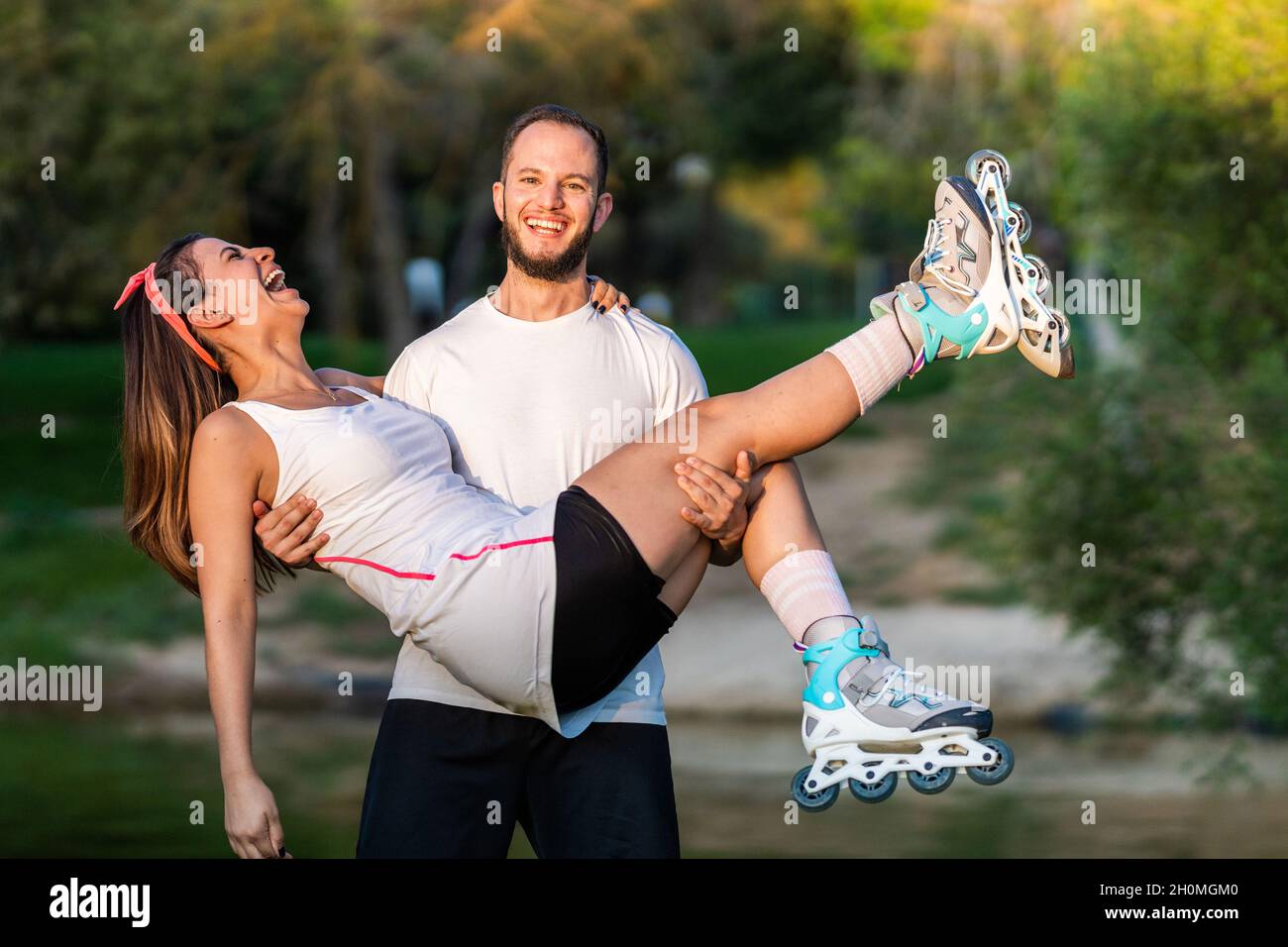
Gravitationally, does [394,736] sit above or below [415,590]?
below

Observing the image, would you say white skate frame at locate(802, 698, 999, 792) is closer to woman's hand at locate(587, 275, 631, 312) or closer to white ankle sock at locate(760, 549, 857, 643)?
white ankle sock at locate(760, 549, 857, 643)

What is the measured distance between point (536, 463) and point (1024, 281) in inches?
38.2

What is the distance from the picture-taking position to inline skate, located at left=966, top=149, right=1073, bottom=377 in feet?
10.9

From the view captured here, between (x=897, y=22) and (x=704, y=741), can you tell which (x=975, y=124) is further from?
(x=704, y=741)

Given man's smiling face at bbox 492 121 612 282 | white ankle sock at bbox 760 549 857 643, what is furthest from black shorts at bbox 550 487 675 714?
man's smiling face at bbox 492 121 612 282

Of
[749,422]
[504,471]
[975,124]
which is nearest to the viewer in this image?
[749,422]

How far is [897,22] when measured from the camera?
1572 centimetres

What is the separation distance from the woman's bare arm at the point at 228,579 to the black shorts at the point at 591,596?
540mm

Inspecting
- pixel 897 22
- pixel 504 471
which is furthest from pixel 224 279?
pixel 897 22

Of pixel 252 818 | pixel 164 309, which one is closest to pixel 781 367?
pixel 164 309

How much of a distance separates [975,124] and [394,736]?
37.8 feet

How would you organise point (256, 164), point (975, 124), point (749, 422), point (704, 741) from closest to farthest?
point (749, 422) → point (704, 741) → point (975, 124) → point (256, 164)

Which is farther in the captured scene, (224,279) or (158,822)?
(158,822)

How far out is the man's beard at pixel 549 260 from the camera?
10.6 ft
